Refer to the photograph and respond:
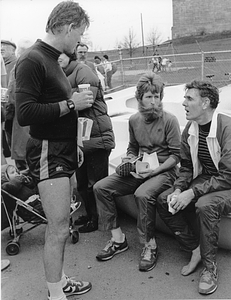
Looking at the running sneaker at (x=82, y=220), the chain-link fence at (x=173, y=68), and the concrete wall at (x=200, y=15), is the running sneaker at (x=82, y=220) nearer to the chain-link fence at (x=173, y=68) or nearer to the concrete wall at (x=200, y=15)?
the concrete wall at (x=200, y=15)

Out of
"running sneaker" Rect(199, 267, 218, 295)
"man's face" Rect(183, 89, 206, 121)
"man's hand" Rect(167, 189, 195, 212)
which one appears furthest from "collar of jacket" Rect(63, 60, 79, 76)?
"running sneaker" Rect(199, 267, 218, 295)

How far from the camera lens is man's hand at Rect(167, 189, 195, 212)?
8.47ft

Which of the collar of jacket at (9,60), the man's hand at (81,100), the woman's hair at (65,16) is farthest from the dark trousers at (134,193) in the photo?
the collar of jacket at (9,60)

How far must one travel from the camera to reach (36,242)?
3.27 metres

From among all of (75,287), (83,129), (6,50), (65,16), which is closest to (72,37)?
(65,16)

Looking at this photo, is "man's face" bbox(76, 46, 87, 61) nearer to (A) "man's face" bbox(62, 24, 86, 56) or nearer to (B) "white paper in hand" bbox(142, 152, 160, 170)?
(B) "white paper in hand" bbox(142, 152, 160, 170)

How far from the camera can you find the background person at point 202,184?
249cm

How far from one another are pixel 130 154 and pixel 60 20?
1.37 m

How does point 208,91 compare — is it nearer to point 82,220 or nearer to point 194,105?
point 194,105

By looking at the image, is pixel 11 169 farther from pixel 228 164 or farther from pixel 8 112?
pixel 228 164

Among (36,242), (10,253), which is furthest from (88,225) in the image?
(10,253)

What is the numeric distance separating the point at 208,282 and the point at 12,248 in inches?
59.4

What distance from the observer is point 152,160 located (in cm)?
298

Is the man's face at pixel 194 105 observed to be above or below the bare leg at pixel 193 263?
above
